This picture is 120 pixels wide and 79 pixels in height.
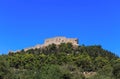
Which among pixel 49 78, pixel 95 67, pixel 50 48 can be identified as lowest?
pixel 49 78

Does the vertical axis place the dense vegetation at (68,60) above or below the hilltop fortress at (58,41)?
below

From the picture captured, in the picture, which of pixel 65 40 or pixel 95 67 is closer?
pixel 95 67

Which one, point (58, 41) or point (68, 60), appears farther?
point (58, 41)

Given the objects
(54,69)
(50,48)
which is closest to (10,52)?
(50,48)

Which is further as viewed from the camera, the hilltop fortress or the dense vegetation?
the hilltop fortress

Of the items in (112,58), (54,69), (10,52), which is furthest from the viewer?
(10,52)

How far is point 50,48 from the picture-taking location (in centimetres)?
9775

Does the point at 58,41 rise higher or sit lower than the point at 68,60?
higher

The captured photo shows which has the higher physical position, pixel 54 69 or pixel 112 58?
pixel 112 58

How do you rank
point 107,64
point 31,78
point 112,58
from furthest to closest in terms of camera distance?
point 112,58 → point 107,64 → point 31,78

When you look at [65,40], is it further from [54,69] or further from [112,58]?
[54,69]

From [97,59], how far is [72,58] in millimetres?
4625

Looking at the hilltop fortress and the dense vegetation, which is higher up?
the hilltop fortress

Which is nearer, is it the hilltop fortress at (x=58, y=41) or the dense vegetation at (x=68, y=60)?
the dense vegetation at (x=68, y=60)
